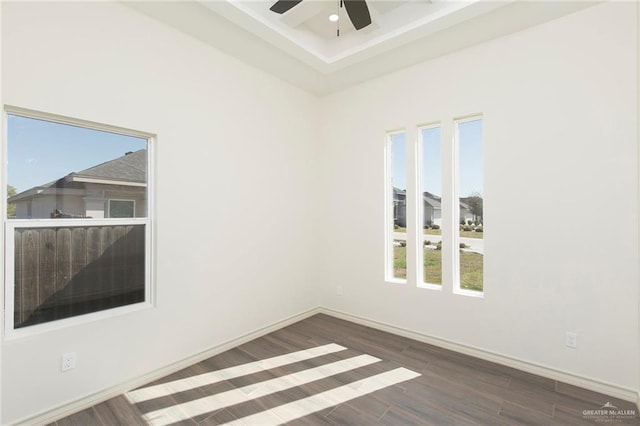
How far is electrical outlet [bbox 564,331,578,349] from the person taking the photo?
249 centimetres

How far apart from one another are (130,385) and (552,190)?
388 cm

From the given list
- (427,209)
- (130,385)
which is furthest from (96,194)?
(427,209)

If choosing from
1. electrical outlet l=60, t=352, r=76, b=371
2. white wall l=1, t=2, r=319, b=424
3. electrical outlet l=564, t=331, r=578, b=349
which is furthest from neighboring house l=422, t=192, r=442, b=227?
electrical outlet l=60, t=352, r=76, b=371

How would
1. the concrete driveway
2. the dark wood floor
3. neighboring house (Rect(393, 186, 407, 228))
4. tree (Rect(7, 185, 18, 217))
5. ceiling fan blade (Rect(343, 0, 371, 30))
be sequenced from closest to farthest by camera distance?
tree (Rect(7, 185, 18, 217))
the dark wood floor
ceiling fan blade (Rect(343, 0, 371, 30))
the concrete driveway
neighboring house (Rect(393, 186, 407, 228))

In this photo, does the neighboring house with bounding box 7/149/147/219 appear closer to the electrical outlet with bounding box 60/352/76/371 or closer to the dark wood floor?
the electrical outlet with bounding box 60/352/76/371

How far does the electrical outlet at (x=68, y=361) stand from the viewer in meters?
2.12

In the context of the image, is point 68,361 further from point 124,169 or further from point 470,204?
point 470,204

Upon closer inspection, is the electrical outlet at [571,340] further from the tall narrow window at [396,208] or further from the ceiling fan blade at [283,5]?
the ceiling fan blade at [283,5]

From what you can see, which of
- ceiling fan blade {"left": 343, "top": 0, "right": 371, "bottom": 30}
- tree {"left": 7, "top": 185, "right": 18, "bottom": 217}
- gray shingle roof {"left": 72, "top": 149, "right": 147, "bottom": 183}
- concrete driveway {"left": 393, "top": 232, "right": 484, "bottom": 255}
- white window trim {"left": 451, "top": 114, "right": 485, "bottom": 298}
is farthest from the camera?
white window trim {"left": 451, "top": 114, "right": 485, "bottom": 298}

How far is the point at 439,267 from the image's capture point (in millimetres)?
3311

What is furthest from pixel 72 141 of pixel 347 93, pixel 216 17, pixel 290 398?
pixel 347 93

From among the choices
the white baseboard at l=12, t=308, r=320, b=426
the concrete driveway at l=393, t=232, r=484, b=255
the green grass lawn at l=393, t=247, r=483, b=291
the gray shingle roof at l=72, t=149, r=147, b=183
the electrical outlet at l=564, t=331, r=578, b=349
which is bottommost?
the white baseboard at l=12, t=308, r=320, b=426

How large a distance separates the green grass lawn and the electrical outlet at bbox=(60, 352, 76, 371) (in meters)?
3.10

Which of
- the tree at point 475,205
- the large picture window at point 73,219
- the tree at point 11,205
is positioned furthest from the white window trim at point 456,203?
the tree at point 11,205
